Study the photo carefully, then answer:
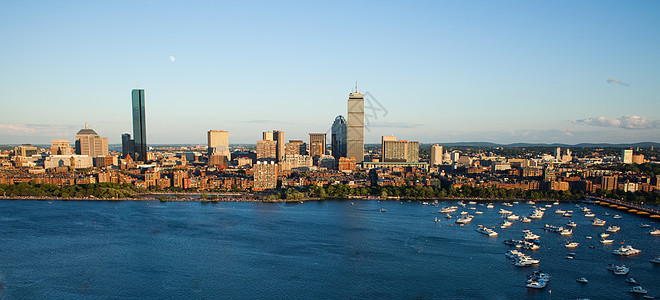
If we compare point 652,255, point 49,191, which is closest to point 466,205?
point 652,255

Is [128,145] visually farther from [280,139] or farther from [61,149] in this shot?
[280,139]

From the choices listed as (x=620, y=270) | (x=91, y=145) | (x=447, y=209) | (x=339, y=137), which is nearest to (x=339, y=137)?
(x=339, y=137)

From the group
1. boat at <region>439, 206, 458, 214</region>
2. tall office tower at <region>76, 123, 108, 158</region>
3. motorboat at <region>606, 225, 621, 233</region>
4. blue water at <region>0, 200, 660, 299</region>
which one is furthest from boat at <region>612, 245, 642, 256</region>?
tall office tower at <region>76, 123, 108, 158</region>

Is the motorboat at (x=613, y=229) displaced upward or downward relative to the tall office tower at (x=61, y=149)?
downward

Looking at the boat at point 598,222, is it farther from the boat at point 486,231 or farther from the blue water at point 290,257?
the boat at point 486,231

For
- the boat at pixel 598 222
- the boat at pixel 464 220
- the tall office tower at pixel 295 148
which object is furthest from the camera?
the tall office tower at pixel 295 148

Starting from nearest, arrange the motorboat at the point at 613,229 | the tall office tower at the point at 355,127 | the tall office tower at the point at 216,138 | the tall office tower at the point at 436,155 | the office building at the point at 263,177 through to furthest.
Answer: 1. the motorboat at the point at 613,229
2. the office building at the point at 263,177
3. the tall office tower at the point at 436,155
4. the tall office tower at the point at 355,127
5. the tall office tower at the point at 216,138

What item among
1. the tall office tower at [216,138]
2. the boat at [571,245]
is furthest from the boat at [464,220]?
the tall office tower at [216,138]
